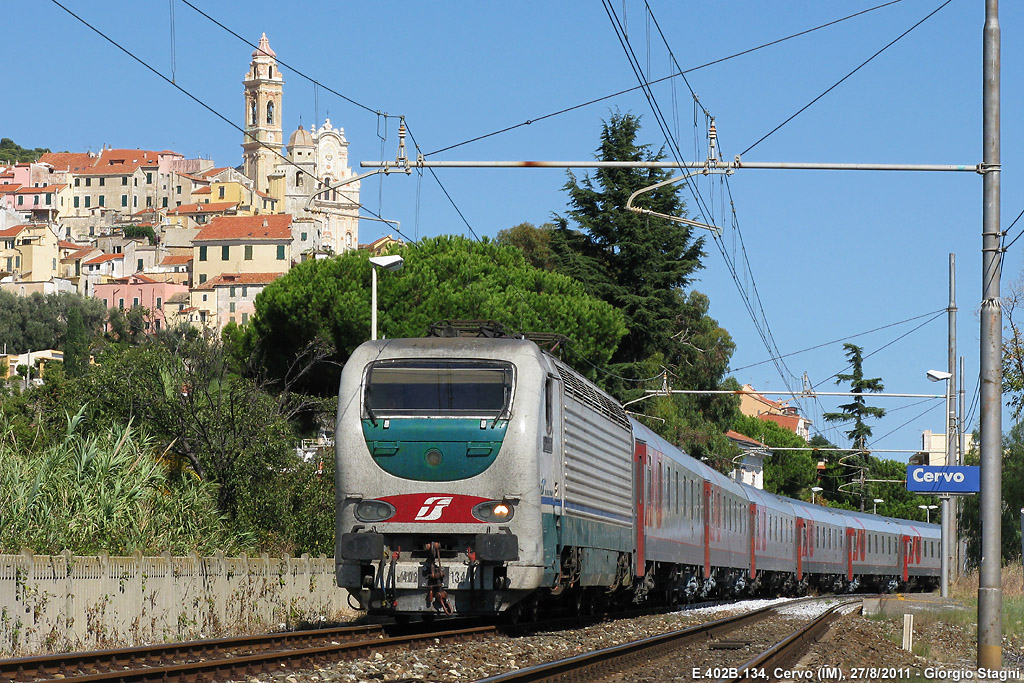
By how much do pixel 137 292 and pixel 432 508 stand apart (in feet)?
592

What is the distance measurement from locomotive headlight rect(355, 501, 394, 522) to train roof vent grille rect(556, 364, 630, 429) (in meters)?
3.18

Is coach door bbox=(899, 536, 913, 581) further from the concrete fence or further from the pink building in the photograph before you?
the pink building

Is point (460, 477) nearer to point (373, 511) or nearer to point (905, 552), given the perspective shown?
point (373, 511)

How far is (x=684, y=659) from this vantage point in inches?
682

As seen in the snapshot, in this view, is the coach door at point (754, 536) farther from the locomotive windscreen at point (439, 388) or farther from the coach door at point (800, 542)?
the locomotive windscreen at point (439, 388)

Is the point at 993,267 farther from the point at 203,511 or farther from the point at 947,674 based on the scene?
the point at 203,511

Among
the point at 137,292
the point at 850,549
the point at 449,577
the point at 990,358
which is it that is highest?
the point at 137,292

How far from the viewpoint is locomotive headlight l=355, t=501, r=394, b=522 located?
1706 cm

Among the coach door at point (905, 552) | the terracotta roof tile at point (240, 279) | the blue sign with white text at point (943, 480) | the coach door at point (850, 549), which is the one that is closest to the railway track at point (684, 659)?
the blue sign with white text at point (943, 480)

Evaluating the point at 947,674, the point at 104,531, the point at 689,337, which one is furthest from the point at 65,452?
the point at 689,337

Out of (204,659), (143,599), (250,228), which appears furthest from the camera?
(250,228)

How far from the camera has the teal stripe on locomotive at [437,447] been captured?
17.1 m

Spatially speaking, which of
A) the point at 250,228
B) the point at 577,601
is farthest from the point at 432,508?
the point at 250,228

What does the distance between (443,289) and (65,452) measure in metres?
35.4
